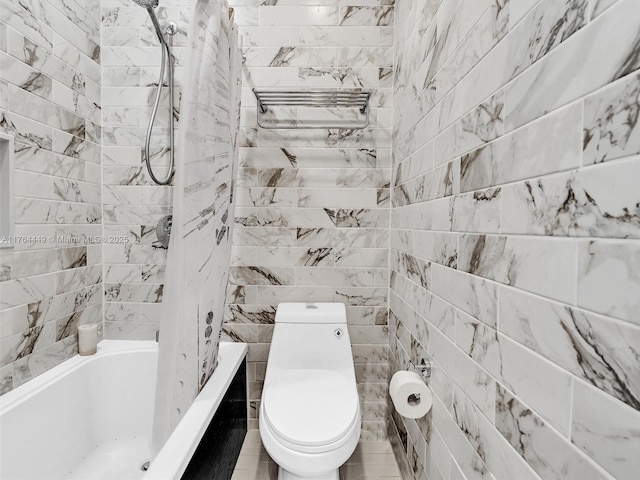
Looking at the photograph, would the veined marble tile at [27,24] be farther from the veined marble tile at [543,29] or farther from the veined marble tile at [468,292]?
the veined marble tile at [468,292]

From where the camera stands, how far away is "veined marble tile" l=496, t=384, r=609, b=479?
463 mm

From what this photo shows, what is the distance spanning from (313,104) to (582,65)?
1255mm

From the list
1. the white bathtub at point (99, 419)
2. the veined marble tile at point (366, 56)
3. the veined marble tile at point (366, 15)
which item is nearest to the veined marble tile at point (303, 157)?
the veined marble tile at point (366, 56)

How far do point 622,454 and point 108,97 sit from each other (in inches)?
86.1

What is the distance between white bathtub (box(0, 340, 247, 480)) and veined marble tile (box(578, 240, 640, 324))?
3.17 feet

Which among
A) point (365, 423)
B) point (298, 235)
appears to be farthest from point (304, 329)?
point (365, 423)

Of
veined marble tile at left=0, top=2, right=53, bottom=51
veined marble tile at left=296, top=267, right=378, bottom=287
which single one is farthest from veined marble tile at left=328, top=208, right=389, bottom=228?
veined marble tile at left=0, top=2, right=53, bottom=51

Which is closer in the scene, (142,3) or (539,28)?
(539,28)

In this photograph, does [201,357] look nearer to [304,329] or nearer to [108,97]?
[304,329]

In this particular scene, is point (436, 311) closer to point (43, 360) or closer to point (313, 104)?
point (313, 104)

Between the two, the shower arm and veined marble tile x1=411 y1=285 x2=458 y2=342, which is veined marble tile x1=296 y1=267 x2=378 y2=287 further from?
the shower arm

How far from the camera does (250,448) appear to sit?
1.61 metres

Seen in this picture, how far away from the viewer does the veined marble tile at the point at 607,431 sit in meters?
0.39

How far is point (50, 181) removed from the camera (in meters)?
1.32
